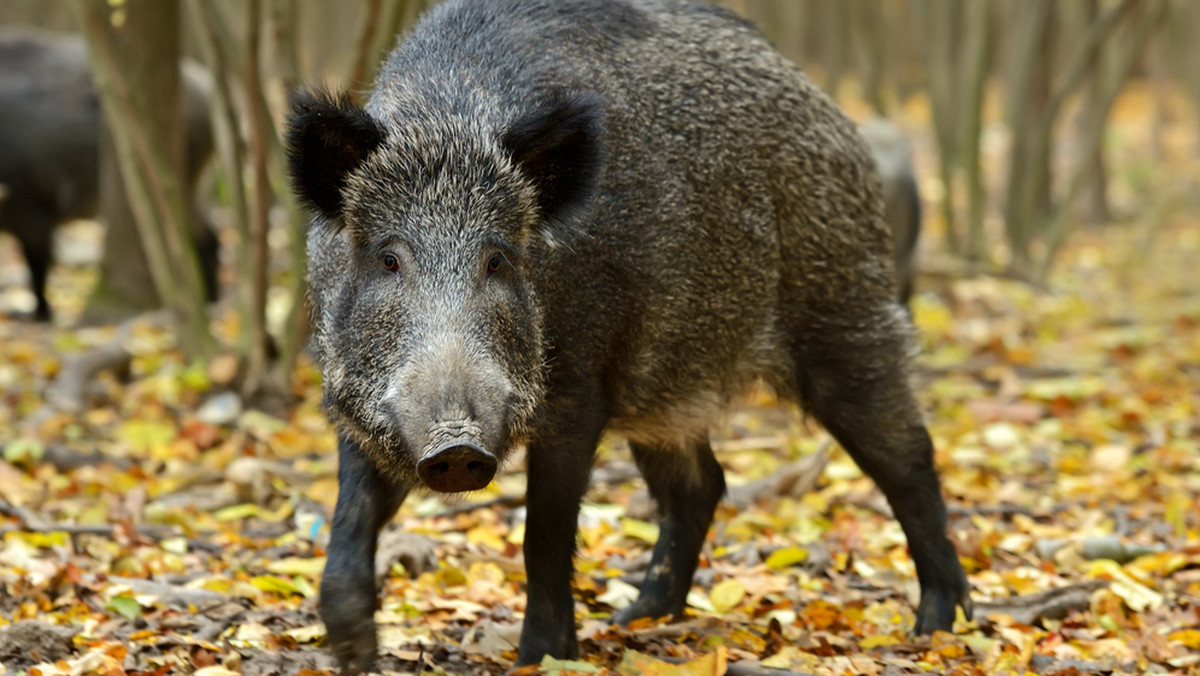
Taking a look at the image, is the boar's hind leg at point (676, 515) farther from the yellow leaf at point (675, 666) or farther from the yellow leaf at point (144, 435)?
the yellow leaf at point (144, 435)

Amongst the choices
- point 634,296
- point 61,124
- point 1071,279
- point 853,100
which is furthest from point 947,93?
point 853,100

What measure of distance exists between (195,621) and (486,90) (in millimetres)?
1731

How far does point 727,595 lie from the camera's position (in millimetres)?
4723

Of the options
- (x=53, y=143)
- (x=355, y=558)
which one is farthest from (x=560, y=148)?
(x=53, y=143)

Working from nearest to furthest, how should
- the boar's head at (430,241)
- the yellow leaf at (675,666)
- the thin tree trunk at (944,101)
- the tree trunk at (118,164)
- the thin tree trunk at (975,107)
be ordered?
1. the boar's head at (430,241)
2. the yellow leaf at (675,666)
3. the tree trunk at (118,164)
4. the thin tree trunk at (975,107)
5. the thin tree trunk at (944,101)

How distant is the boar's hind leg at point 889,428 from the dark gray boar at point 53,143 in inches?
271

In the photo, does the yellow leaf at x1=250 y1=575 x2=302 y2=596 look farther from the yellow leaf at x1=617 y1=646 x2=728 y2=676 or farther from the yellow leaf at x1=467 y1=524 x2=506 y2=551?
the yellow leaf at x1=617 y1=646 x2=728 y2=676

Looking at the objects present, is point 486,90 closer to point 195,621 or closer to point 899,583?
point 195,621

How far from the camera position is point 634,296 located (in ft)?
13.1

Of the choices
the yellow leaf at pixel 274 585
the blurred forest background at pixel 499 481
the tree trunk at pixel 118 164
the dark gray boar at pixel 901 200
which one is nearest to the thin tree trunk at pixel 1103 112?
the blurred forest background at pixel 499 481

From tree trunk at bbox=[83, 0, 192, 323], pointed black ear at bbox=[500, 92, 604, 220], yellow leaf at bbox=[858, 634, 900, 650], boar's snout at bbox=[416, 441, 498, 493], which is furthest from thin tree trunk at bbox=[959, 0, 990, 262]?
boar's snout at bbox=[416, 441, 498, 493]

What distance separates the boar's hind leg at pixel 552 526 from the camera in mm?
3732

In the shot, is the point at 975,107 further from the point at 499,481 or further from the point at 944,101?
the point at 499,481

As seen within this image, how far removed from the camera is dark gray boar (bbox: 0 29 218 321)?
10.5m
